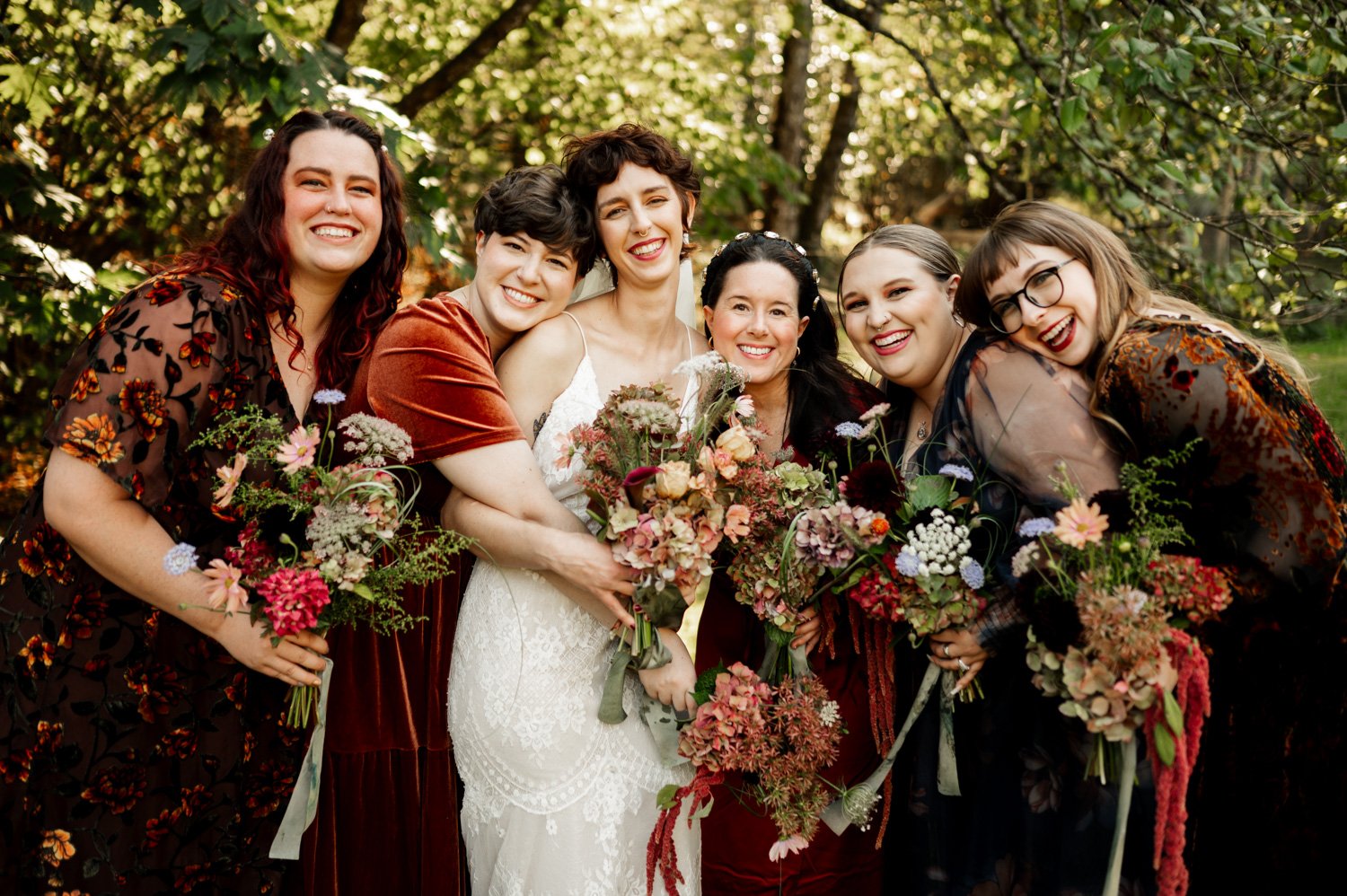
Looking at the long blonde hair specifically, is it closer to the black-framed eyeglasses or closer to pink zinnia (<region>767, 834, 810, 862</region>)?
the black-framed eyeglasses

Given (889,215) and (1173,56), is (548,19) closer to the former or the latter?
(1173,56)

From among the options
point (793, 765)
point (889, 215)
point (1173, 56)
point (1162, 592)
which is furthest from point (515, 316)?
point (889, 215)

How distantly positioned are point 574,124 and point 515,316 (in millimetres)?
A: 5596

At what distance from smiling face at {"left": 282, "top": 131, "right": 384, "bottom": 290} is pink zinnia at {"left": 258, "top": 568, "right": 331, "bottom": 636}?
Result: 994mm

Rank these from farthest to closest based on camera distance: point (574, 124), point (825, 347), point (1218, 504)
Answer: point (574, 124)
point (825, 347)
point (1218, 504)

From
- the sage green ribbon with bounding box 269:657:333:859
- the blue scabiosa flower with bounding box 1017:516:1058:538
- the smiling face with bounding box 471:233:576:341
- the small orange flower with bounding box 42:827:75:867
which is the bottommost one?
the small orange flower with bounding box 42:827:75:867

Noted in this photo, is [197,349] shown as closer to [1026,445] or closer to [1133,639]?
[1026,445]

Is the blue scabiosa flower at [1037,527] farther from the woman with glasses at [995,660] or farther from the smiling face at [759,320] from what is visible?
the smiling face at [759,320]

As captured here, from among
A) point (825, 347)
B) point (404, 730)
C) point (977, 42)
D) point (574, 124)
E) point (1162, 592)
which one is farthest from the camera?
point (574, 124)

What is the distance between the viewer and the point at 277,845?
9.15ft

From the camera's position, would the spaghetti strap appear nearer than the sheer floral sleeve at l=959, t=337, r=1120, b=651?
No

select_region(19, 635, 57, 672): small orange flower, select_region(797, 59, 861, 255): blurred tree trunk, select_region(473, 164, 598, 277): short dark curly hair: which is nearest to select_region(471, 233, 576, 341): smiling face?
select_region(473, 164, 598, 277): short dark curly hair

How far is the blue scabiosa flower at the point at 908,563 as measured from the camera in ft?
7.97

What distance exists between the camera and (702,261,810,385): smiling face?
330 centimetres
